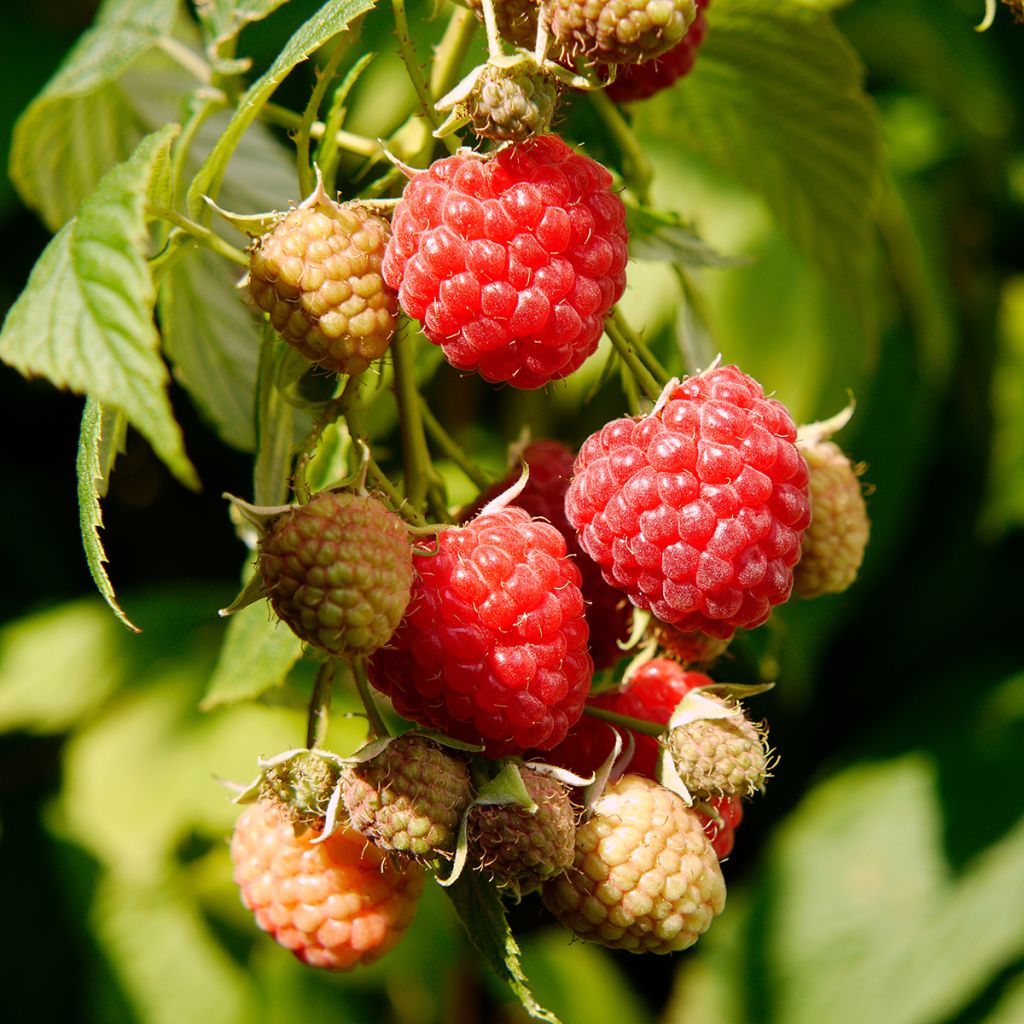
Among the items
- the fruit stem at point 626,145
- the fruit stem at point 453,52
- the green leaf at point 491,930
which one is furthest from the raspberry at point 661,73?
the green leaf at point 491,930

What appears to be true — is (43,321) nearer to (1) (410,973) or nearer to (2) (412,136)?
(2) (412,136)

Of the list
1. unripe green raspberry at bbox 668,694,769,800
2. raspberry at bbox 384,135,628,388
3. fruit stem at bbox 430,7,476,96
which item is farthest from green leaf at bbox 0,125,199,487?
A: unripe green raspberry at bbox 668,694,769,800

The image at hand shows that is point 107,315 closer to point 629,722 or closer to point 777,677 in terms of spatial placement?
point 629,722

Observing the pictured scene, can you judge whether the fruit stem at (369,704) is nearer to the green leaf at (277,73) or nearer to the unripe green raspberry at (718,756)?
the unripe green raspberry at (718,756)

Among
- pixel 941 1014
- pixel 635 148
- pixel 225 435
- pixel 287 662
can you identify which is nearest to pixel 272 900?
pixel 287 662

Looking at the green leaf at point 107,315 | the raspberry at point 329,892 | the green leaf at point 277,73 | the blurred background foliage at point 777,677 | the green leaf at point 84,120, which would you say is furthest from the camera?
the blurred background foliage at point 777,677

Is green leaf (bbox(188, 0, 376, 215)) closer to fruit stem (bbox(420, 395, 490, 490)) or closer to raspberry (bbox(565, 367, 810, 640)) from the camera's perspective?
fruit stem (bbox(420, 395, 490, 490))

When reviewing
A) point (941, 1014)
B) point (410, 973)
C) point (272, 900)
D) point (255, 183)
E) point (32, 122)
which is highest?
point (32, 122)
